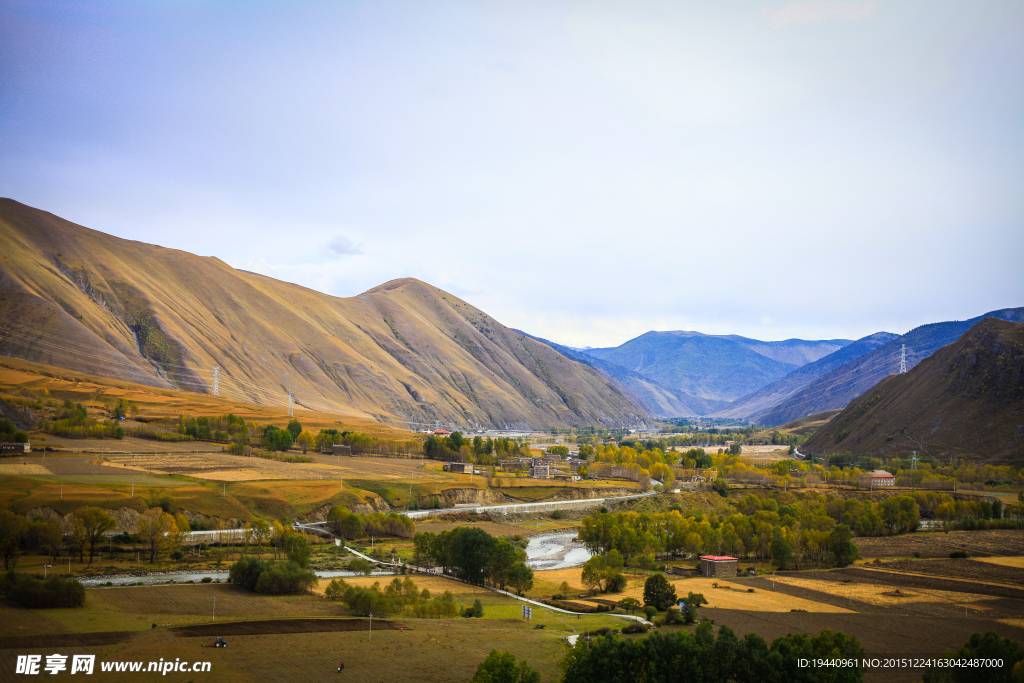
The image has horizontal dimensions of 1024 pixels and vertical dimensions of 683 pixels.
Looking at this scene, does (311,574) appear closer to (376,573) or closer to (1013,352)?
(376,573)

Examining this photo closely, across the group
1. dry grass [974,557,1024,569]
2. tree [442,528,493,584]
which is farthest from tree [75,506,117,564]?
dry grass [974,557,1024,569]

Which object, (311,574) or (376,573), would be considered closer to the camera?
(311,574)

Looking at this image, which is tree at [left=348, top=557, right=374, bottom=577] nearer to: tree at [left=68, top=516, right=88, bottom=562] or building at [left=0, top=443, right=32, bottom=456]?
tree at [left=68, top=516, right=88, bottom=562]

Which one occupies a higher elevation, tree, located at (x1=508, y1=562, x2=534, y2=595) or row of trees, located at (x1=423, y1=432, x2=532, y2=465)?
row of trees, located at (x1=423, y1=432, x2=532, y2=465)

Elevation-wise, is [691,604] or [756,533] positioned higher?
[756,533]

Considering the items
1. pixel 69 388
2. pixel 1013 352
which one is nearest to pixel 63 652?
pixel 69 388

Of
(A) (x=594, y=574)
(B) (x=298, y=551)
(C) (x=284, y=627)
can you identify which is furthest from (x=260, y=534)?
(A) (x=594, y=574)

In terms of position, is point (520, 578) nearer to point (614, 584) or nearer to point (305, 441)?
point (614, 584)
